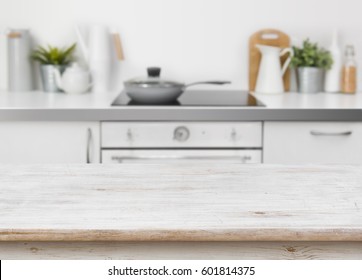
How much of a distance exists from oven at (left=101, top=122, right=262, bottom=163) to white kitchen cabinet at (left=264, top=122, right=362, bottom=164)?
0.19 ft

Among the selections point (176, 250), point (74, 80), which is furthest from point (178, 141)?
point (176, 250)

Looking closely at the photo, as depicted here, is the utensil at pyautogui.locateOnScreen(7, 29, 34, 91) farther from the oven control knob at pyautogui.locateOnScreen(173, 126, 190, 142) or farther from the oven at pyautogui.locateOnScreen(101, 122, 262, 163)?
the oven control knob at pyautogui.locateOnScreen(173, 126, 190, 142)

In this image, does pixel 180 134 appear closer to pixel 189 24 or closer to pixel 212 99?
pixel 212 99

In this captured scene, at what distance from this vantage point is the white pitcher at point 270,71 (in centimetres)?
338

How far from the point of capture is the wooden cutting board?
3.50m

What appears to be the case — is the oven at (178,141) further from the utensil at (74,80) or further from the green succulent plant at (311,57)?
the green succulent plant at (311,57)

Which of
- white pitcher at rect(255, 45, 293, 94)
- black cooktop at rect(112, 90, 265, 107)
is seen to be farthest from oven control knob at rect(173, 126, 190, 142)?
white pitcher at rect(255, 45, 293, 94)

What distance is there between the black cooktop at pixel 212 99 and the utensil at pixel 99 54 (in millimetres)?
159

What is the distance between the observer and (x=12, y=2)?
3.52 meters

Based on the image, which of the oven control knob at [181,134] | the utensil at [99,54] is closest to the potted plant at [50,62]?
the utensil at [99,54]

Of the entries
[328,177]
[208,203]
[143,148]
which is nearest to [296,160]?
[143,148]

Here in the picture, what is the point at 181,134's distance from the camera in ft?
9.55

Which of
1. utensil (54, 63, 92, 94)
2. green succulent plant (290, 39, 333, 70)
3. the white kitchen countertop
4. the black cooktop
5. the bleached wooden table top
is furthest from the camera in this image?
green succulent plant (290, 39, 333, 70)

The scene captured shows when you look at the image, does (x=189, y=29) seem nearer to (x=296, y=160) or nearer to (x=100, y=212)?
(x=296, y=160)
